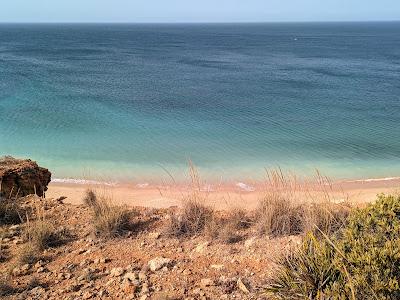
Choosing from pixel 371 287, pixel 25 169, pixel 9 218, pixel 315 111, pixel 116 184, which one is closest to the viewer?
pixel 371 287

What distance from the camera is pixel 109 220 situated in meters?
6.10

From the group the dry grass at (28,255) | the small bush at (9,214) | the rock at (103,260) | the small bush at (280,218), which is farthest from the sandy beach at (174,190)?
the rock at (103,260)

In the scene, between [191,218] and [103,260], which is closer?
[103,260]

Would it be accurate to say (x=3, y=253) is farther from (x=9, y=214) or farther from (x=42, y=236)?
(x=9, y=214)

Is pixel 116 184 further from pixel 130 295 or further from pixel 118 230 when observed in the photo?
pixel 130 295

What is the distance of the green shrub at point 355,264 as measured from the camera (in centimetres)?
331

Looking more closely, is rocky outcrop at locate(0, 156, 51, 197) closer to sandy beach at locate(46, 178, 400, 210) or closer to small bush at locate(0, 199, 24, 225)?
small bush at locate(0, 199, 24, 225)

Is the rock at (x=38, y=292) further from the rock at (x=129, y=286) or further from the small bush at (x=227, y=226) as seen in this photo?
the small bush at (x=227, y=226)

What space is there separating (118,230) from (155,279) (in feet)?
4.80

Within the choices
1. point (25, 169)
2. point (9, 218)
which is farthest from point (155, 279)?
point (25, 169)

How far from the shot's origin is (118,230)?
20.2 feet

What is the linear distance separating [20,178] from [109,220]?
10.2 ft

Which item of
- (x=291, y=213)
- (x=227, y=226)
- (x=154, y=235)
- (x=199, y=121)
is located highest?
(x=291, y=213)

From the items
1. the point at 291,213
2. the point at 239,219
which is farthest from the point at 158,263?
the point at 291,213
